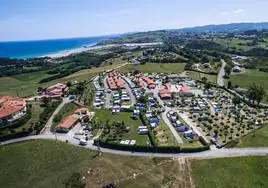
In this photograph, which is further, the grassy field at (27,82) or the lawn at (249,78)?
the grassy field at (27,82)

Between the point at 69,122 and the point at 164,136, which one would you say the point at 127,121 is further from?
the point at 69,122

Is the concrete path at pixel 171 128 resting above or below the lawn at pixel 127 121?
below

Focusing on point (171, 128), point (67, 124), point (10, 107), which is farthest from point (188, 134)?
point (10, 107)

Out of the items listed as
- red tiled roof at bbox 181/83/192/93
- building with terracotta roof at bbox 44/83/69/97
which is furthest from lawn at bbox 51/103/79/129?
red tiled roof at bbox 181/83/192/93

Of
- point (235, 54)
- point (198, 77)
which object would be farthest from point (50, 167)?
point (235, 54)

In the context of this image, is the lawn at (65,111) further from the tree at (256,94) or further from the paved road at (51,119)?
the tree at (256,94)

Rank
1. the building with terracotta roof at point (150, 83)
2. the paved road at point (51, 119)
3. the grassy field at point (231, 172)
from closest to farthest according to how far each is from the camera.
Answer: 1. the grassy field at point (231, 172)
2. the paved road at point (51, 119)
3. the building with terracotta roof at point (150, 83)

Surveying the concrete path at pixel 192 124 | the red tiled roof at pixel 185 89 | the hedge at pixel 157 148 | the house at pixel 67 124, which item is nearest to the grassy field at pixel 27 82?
the house at pixel 67 124

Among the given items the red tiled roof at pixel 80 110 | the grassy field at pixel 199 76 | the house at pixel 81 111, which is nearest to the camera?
the house at pixel 81 111
